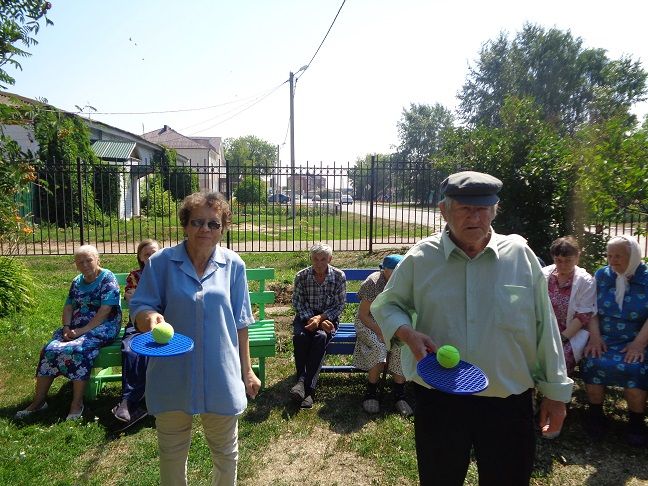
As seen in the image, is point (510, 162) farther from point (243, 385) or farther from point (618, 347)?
point (243, 385)

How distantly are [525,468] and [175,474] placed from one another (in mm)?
1759

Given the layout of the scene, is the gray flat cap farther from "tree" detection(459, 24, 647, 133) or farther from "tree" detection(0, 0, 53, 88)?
"tree" detection(459, 24, 647, 133)

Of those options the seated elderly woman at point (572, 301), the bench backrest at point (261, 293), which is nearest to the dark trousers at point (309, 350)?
the bench backrest at point (261, 293)

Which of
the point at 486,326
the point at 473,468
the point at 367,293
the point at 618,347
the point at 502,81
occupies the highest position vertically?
the point at 502,81

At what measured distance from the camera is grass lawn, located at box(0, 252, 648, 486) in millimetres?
3377

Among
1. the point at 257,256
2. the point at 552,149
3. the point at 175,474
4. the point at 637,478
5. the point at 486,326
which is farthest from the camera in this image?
the point at 257,256

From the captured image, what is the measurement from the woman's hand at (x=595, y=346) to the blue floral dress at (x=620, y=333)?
34 mm

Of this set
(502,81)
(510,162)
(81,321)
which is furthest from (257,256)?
(502,81)

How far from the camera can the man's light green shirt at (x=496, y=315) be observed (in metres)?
2.03

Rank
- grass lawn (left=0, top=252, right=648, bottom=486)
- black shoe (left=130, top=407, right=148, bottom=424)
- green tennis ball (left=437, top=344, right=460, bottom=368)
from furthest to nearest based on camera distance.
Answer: black shoe (left=130, top=407, right=148, bottom=424) < grass lawn (left=0, top=252, right=648, bottom=486) < green tennis ball (left=437, top=344, right=460, bottom=368)

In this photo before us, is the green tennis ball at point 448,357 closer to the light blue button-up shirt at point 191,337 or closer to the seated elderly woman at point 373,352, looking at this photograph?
the light blue button-up shirt at point 191,337

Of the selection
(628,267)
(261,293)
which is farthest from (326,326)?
(628,267)

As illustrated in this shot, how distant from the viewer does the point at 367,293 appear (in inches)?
180

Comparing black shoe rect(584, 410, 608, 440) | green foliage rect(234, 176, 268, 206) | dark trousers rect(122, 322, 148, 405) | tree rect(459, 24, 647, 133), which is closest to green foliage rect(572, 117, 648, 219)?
black shoe rect(584, 410, 608, 440)
